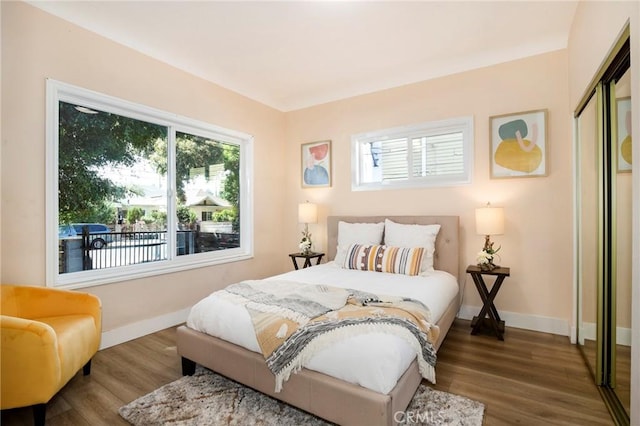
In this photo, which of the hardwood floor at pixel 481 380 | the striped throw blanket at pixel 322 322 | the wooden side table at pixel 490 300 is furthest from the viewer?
the wooden side table at pixel 490 300

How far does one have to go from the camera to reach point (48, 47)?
8.21ft

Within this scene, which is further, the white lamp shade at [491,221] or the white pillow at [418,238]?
the white pillow at [418,238]

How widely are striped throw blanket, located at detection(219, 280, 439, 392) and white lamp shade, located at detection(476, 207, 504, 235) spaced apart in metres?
1.35

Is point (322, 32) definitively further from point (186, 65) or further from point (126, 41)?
point (126, 41)

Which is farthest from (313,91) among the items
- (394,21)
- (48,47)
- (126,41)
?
(48,47)

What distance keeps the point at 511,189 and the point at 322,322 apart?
257 centimetres

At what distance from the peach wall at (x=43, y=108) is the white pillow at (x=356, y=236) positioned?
1.40 meters

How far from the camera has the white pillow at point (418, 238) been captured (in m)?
3.27

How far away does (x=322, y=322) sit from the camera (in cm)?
183

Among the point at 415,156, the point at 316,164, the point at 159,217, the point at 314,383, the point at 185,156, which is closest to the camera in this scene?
the point at 314,383

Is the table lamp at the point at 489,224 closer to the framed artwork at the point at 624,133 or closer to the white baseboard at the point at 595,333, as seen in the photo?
the white baseboard at the point at 595,333

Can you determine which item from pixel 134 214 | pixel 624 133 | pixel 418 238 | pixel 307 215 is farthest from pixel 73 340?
pixel 624 133

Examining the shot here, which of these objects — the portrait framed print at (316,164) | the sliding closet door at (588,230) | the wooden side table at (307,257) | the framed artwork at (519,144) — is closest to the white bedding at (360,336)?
the wooden side table at (307,257)

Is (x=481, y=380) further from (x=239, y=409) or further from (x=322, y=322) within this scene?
(x=239, y=409)
